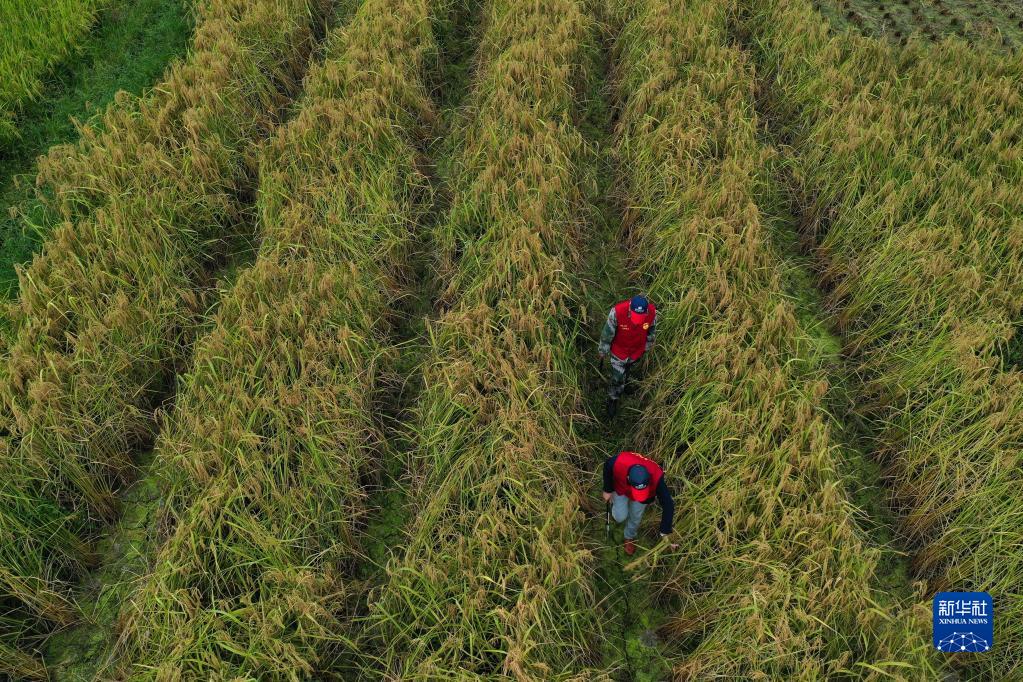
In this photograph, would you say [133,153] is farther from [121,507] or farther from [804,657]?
[804,657]

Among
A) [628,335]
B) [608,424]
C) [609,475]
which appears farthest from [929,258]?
[609,475]

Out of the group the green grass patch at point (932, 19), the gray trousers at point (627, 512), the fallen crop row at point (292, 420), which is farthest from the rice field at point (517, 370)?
the green grass patch at point (932, 19)

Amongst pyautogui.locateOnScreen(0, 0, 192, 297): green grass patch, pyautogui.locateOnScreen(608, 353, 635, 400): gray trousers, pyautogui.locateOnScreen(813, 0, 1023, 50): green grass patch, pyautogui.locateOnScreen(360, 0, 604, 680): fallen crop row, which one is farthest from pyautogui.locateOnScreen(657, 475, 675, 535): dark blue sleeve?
pyautogui.locateOnScreen(813, 0, 1023, 50): green grass patch

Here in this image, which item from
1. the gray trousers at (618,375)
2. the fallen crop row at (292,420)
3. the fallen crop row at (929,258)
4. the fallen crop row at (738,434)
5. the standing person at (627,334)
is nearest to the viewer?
the fallen crop row at (738,434)

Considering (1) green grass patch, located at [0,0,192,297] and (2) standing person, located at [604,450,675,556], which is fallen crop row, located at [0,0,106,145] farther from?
(2) standing person, located at [604,450,675,556]

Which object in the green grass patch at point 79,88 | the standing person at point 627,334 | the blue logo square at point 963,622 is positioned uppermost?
the green grass patch at point 79,88

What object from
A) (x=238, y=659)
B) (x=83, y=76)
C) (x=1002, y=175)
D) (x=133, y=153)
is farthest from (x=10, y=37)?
(x=1002, y=175)

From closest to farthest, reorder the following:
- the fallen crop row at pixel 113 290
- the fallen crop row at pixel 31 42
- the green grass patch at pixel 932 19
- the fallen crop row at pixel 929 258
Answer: the fallen crop row at pixel 929 258 → the fallen crop row at pixel 113 290 → the fallen crop row at pixel 31 42 → the green grass patch at pixel 932 19

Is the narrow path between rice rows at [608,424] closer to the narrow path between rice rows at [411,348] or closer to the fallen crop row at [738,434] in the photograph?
the fallen crop row at [738,434]
